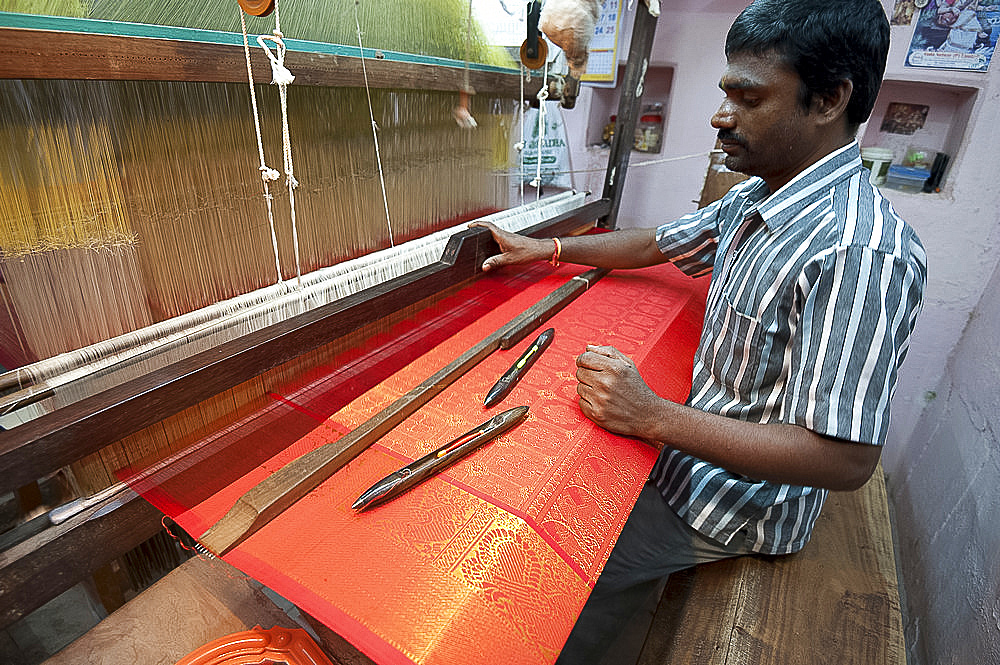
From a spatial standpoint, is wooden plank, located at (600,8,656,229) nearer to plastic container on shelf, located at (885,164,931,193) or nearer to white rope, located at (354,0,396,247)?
white rope, located at (354,0,396,247)

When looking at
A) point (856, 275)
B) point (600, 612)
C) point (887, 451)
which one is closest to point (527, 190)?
point (856, 275)

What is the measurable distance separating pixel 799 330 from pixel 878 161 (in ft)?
6.95

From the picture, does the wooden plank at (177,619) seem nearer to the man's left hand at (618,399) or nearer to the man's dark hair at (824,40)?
the man's left hand at (618,399)

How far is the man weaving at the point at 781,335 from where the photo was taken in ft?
2.98

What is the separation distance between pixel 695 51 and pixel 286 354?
2644 mm

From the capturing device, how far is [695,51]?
262 centimetres

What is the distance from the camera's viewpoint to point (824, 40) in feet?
3.09

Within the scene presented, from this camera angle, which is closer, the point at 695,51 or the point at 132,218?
the point at 132,218

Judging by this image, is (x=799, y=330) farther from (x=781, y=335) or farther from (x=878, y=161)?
(x=878, y=161)

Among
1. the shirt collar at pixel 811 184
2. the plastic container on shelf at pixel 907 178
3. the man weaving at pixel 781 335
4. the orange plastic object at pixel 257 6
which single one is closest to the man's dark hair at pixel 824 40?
the man weaving at pixel 781 335

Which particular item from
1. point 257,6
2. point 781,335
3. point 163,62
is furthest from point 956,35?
point 163,62

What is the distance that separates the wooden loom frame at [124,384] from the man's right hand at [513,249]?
53cm

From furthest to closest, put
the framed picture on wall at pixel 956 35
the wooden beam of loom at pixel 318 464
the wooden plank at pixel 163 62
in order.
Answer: the framed picture on wall at pixel 956 35 → the wooden beam of loom at pixel 318 464 → the wooden plank at pixel 163 62

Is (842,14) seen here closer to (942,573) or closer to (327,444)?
(327,444)
